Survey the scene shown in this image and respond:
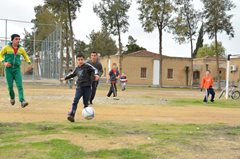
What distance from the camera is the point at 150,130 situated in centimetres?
886

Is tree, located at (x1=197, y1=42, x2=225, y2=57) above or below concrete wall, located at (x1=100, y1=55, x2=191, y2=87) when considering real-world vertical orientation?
above

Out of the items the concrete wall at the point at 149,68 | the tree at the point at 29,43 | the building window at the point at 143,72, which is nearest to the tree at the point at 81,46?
the concrete wall at the point at 149,68

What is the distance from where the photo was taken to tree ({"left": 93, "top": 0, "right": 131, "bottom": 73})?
54.1 meters

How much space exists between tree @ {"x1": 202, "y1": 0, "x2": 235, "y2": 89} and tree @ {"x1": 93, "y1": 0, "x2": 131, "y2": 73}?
10.5 meters

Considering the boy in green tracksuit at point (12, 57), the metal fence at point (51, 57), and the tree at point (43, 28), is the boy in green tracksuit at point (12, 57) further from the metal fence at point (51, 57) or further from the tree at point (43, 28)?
the tree at point (43, 28)

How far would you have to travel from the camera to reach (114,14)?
5422 centimetres

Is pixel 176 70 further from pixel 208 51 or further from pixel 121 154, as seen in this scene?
pixel 121 154

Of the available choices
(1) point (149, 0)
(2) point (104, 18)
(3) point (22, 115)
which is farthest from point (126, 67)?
(3) point (22, 115)

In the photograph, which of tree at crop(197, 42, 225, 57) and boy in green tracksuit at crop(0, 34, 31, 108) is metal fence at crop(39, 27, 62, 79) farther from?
tree at crop(197, 42, 225, 57)

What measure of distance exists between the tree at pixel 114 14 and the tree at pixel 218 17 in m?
10.5

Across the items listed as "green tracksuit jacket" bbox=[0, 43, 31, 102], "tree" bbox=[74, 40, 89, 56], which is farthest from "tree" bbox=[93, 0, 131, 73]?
"green tracksuit jacket" bbox=[0, 43, 31, 102]

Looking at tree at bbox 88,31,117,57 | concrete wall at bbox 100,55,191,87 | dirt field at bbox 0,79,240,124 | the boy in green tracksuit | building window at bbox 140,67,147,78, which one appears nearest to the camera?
the boy in green tracksuit

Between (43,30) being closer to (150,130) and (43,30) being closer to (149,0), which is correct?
(149,0)

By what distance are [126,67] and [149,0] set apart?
1761cm
